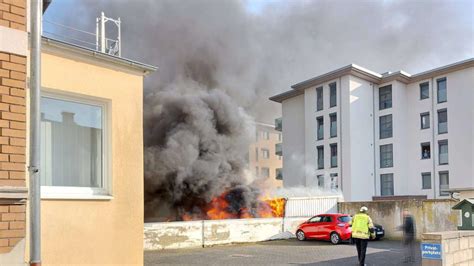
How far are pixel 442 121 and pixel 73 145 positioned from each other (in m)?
38.6

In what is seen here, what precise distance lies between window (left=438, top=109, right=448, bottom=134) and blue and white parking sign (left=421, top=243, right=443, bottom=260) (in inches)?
1349

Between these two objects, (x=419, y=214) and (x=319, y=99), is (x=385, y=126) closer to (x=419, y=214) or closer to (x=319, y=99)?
(x=319, y=99)

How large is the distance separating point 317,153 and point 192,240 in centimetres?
2786

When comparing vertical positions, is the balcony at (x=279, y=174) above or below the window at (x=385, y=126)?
below

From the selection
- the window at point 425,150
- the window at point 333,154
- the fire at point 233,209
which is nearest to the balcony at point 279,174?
the window at point 333,154

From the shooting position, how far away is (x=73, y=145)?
5.54 meters

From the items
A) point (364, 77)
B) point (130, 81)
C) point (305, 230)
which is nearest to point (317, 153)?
point (364, 77)

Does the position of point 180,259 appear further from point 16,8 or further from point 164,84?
point 164,84

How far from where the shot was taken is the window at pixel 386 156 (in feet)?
137

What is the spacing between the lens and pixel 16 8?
14.6ft

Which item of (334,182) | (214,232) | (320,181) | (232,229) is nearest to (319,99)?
(320,181)

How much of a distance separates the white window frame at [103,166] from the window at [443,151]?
37560 mm

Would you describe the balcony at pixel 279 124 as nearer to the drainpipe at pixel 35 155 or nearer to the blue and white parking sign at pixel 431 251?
the blue and white parking sign at pixel 431 251

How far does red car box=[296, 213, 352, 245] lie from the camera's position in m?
19.2
